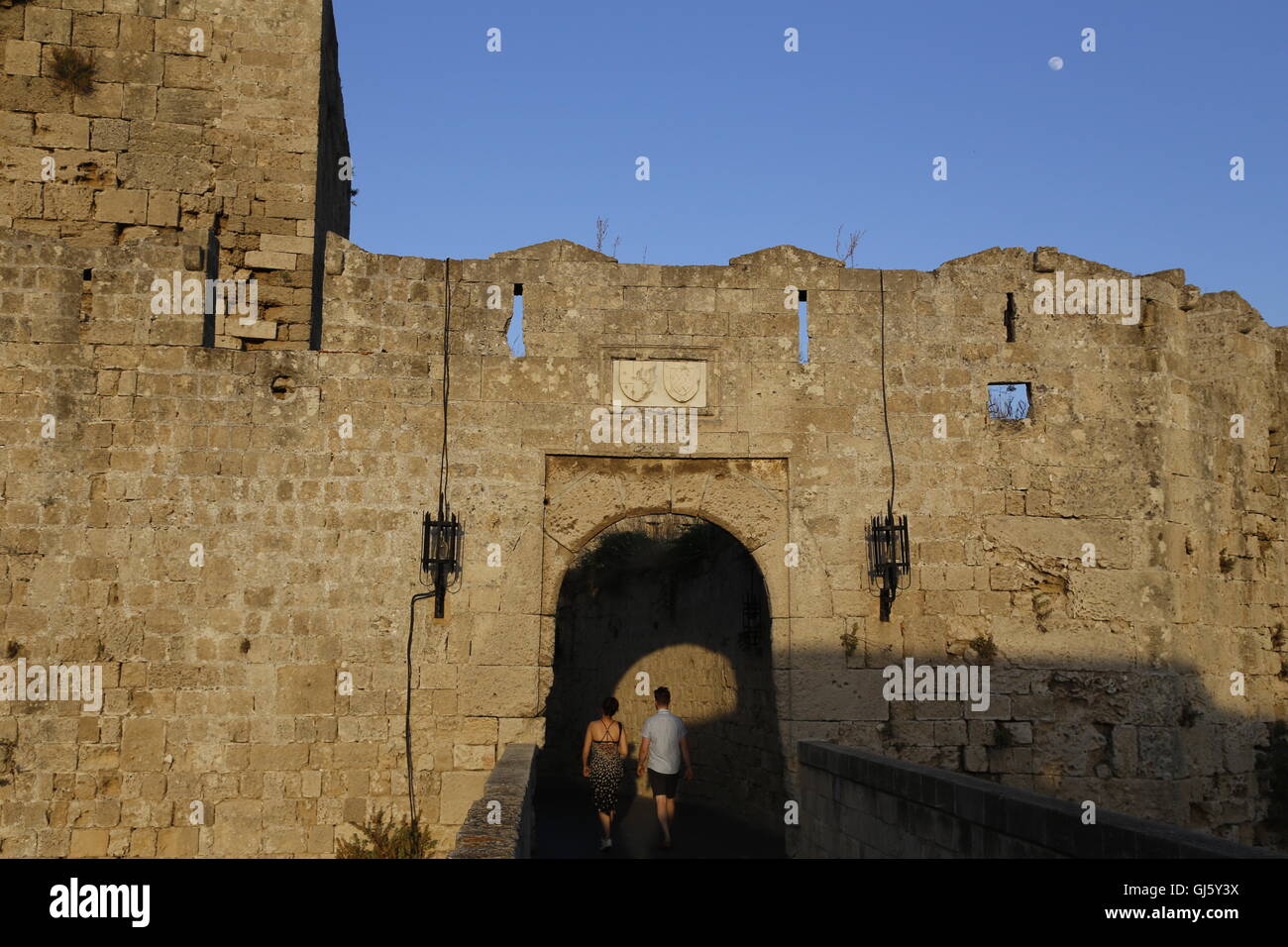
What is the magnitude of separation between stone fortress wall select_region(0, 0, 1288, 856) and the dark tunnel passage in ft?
5.14

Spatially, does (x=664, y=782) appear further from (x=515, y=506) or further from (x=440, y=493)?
(x=440, y=493)

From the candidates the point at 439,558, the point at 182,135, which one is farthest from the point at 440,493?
the point at 182,135

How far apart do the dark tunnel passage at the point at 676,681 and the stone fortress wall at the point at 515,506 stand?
157 centimetres

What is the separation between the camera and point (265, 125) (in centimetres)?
1055

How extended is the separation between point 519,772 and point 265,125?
6.57 meters

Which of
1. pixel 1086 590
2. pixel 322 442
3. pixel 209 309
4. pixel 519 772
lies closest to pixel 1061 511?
pixel 1086 590

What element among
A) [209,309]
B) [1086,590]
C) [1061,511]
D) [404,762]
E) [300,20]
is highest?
[300,20]

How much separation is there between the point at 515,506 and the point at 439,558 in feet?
2.60

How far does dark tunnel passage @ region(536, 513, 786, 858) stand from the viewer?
11797mm

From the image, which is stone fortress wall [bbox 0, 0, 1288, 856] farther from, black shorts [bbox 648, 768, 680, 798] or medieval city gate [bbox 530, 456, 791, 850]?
black shorts [bbox 648, 768, 680, 798]

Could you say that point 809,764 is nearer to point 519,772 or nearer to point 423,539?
point 519,772

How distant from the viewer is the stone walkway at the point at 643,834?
32.6 feet

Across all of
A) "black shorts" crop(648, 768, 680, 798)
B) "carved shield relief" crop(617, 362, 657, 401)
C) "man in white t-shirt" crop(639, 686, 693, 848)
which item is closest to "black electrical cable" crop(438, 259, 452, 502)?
"carved shield relief" crop(617, 362, 657, 401)
